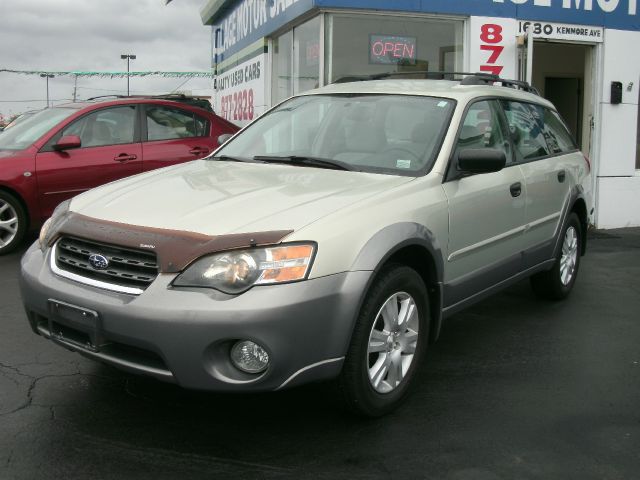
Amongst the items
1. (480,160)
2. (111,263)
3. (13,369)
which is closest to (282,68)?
(480,160)

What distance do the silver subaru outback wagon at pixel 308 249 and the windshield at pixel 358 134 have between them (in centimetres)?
1

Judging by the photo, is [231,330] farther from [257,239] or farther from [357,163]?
[357,163]

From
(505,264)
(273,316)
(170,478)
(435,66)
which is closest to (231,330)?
(273,316)

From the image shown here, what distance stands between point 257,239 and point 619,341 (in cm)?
297

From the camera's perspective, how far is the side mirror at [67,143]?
7.25 meters

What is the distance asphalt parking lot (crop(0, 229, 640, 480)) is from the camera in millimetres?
2938

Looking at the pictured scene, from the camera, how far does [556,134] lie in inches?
221

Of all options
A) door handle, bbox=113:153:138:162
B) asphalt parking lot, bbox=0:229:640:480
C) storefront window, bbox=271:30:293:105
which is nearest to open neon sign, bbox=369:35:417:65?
storefront window, bbox=271:30:293:105

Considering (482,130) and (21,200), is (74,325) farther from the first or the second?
(21,200)

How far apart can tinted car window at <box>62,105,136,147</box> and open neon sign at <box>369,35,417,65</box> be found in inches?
120

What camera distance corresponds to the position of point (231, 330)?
A: 2760 mm

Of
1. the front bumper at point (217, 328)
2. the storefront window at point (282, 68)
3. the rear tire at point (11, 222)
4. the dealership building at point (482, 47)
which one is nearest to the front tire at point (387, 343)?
the front bumper at point (217, 328)

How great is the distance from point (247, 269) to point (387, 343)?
0.85 metres

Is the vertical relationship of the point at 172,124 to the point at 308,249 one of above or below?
above
